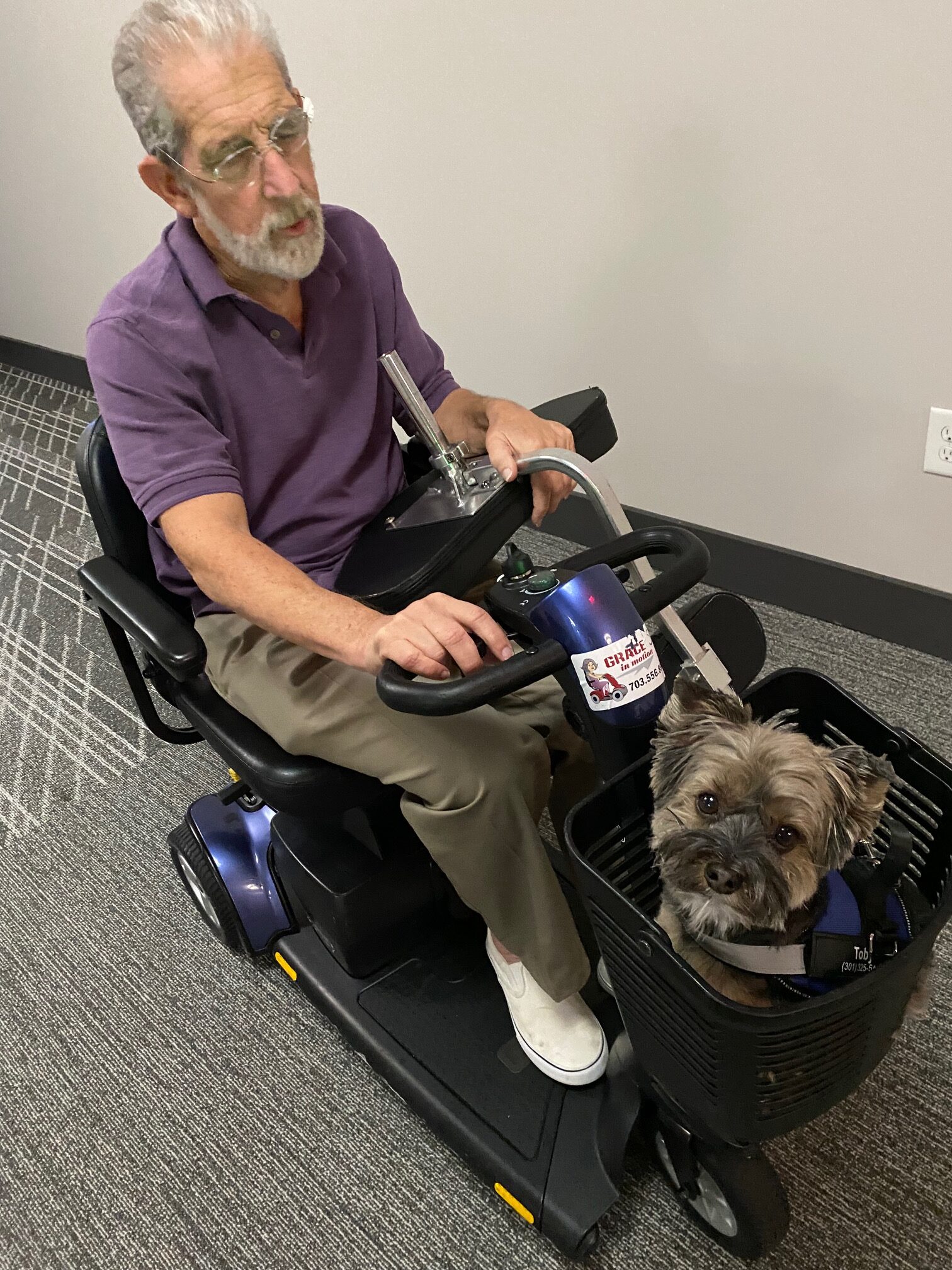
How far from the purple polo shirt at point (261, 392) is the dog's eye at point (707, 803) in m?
0.64

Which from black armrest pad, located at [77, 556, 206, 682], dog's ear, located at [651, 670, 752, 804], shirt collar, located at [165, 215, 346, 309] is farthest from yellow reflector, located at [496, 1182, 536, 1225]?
shirt collar, located at [165, 215, 346, 309]

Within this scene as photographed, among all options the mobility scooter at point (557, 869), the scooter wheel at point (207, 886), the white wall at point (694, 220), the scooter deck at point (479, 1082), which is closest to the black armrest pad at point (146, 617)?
the mobility scooter at point (557, 869)

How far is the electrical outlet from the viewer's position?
5.16ft

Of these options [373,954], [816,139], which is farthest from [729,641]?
[816,139]

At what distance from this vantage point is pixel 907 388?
159cm

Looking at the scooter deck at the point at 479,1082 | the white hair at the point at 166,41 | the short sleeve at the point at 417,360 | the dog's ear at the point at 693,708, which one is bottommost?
the scooter deck at the point at 479,1082

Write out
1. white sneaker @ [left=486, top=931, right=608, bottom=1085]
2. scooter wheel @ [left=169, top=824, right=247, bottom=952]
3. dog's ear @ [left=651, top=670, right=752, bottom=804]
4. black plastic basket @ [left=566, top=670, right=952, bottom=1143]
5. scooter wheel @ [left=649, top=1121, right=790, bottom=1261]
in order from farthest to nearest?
scooter wheel @ [left=169, top=824, right=247, bottom=952] → white sneaker @ [left=486, top=931, right=608, bottom=1085] → scooter wheel @ [left=649, top=1121, right=790, bottom=1261] → dog's ear @ [left=651, top=670, right=752, bottom=804] → black plastic basket @ [left=566, top=670, right=952, bottom=1143]

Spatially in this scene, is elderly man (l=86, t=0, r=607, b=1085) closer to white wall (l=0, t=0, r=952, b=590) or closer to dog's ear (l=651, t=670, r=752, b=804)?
dog's ear (l=651, t=670, r=752, b=804)

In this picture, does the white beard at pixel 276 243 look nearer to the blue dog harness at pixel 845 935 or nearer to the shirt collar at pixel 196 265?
the shirt collar at pixel 196 265

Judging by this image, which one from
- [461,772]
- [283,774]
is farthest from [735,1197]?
[283,774]

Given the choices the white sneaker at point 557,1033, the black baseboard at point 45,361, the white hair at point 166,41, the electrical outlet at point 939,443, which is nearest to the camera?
the white hair at point 166,41

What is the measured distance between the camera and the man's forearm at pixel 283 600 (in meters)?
0.96

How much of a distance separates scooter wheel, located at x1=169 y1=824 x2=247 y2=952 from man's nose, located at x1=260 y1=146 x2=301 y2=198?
0.89 metres

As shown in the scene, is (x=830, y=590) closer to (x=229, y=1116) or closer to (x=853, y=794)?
(x=853, y=794)
